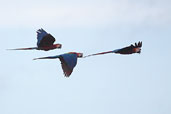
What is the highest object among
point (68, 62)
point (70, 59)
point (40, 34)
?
point (40, 34)

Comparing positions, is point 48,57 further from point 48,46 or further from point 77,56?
point 48,46

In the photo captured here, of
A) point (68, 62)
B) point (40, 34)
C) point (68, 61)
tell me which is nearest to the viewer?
point (68, 62)

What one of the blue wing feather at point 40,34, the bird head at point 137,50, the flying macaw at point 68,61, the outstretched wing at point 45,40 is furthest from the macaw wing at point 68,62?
the blue wing feather at point 40,34

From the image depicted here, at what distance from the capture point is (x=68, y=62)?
29469 mm

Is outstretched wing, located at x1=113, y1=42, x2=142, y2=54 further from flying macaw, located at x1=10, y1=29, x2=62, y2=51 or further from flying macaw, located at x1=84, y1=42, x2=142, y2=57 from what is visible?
flying macaw, located at x1=10, y1=29, x2=62, y2=51

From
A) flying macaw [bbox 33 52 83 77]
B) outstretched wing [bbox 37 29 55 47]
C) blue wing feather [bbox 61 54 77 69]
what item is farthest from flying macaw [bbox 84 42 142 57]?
outstretched wing [bbox 37 29 55 47]

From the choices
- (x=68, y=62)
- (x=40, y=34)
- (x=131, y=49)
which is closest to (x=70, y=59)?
(x=68, y=62)

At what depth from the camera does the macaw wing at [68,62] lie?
28216mm

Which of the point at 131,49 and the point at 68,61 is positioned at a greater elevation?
the point at 131,49

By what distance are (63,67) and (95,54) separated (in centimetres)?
277

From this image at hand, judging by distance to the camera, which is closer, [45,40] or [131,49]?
[131,49]

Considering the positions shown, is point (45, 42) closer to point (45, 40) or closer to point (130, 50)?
point (45, 40)

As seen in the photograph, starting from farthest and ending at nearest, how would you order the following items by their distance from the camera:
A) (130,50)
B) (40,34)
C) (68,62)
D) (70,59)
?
(40,34)
(130,50)
(70,59)
(68,62)

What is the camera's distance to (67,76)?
89.8ft
